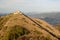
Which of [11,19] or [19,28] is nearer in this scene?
[19,28]

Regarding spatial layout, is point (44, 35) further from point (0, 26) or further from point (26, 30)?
point (0, 26)

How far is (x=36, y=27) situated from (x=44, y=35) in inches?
160

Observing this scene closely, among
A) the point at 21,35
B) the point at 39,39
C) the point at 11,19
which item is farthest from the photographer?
the point at 11,19

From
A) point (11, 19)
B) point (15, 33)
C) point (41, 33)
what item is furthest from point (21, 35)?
point (11, 19)

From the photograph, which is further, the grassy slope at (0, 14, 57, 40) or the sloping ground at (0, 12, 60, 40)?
the grassy slope at (0, 14, 57, 40)

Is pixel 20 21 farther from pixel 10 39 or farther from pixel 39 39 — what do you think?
pixel 39 39

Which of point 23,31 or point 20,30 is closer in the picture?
point 23,31

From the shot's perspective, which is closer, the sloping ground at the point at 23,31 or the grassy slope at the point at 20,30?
the sloping ground at the point at 23,31

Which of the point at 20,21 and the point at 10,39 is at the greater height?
the point at 20,21

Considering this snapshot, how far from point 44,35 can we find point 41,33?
1056 millimetres

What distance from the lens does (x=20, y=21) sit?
40.6 meters

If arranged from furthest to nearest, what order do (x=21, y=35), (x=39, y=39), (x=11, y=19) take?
1. (x=11, y=19)
2. (x=21, y=35)
3. (x=39, y=39)

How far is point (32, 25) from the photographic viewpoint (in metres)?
40.1

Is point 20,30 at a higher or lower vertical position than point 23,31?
higher
